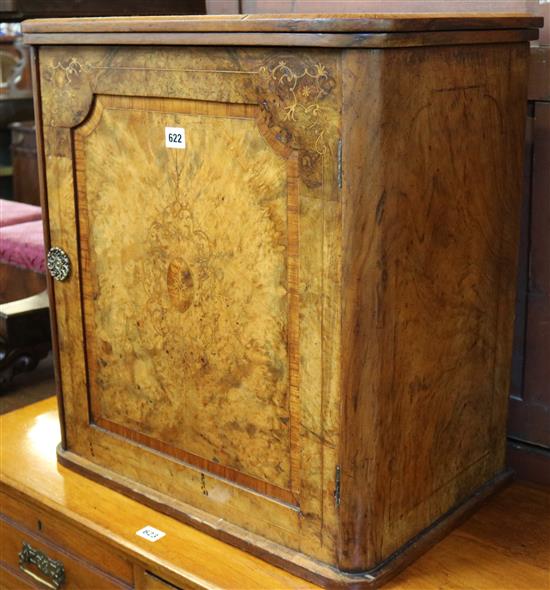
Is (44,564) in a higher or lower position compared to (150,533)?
lower

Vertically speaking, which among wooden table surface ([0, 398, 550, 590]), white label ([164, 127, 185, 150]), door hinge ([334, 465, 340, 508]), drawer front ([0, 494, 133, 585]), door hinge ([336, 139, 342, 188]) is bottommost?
drawer front ([0, 494, 133, 585])

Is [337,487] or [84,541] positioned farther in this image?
[84,541]

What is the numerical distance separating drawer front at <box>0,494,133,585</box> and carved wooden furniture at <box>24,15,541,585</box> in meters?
0.13

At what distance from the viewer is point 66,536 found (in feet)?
6.84

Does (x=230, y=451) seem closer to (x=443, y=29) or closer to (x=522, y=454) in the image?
(x=522, y=454)

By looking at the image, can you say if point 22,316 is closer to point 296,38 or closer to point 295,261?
point 295,261

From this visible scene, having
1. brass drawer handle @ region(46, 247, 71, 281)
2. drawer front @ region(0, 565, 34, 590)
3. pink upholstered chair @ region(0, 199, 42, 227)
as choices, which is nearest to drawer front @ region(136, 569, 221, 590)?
drawer front @ region(0, 565, 34, 590)

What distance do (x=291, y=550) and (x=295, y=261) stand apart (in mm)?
565

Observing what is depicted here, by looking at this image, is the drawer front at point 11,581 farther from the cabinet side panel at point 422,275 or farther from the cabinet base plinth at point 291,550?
the cabinet side panel at point 422,275

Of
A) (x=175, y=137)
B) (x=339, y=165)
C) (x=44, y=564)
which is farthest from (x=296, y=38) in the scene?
(x=44, y=564)

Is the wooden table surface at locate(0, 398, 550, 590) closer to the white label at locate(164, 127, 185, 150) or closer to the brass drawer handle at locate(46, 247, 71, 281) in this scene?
the brass drawer handle at locate(46, 247, 71, 281)

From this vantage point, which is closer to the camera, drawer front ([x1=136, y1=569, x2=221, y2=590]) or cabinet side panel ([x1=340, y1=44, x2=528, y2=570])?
cabinet side panel ([x1=340, y1=44, x2=528, y2=570])

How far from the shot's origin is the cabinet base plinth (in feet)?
5.65

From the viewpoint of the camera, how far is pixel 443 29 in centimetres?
153
